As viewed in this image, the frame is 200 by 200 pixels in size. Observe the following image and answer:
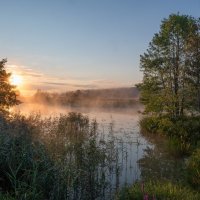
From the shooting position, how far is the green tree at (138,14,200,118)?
119 feet

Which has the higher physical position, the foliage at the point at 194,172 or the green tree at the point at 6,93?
the green tree at the point at 6,93

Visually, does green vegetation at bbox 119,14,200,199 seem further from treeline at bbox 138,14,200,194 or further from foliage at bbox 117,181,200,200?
foliage at bbox 117,181,200,200

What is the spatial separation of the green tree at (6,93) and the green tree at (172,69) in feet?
42.3

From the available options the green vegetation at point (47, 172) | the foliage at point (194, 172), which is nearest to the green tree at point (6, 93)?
the green vegetation at point (47, 172)

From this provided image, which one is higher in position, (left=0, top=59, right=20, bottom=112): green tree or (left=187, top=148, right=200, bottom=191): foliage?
(left=0, top=59, right=20, bottom=112): green tree

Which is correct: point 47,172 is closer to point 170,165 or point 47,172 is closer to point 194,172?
point 194,172

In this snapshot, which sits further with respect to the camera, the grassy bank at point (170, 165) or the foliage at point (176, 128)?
the foliage at point (176, 128)

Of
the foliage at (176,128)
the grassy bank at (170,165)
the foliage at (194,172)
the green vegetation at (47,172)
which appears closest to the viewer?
the grassy bank at (170,165)

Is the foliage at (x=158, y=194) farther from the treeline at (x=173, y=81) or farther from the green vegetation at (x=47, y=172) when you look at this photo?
the treeline at (x=173, y=81)

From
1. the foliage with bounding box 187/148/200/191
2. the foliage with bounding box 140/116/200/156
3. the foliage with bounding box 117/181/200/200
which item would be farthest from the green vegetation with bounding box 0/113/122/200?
the foliage with bounding box 140/116/200/156

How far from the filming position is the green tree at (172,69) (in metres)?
36.3

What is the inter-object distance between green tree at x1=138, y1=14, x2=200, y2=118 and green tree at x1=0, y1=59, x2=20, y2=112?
1288 centimetres

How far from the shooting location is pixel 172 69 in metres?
38.5

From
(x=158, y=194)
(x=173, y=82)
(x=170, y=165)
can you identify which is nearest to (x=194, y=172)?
(x=158, y=194)
